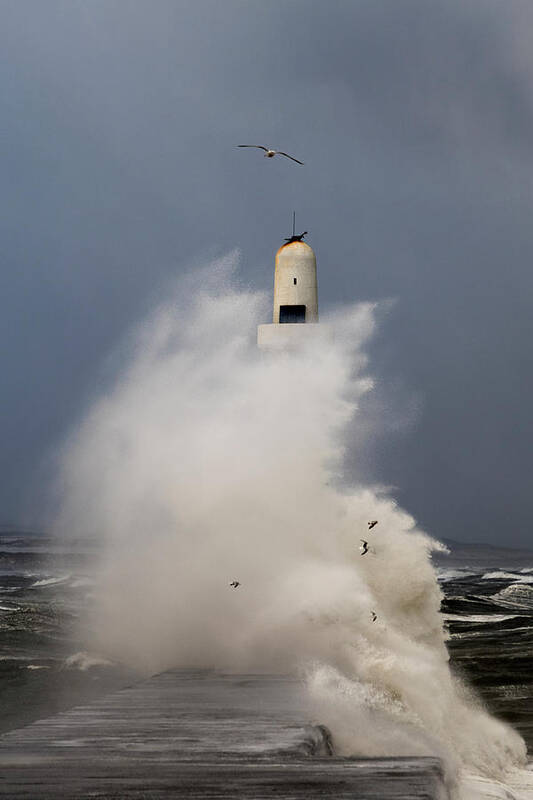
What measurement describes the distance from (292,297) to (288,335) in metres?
0.93

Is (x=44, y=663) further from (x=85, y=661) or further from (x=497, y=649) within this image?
(x=497, y=649)

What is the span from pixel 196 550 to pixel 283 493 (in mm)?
1844

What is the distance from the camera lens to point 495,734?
45.9ft

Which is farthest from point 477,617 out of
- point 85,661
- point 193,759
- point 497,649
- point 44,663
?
point 193,759

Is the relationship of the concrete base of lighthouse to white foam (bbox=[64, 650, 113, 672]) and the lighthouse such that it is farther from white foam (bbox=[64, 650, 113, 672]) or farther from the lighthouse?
white foam (bbox=[64, 650, 113, 672])

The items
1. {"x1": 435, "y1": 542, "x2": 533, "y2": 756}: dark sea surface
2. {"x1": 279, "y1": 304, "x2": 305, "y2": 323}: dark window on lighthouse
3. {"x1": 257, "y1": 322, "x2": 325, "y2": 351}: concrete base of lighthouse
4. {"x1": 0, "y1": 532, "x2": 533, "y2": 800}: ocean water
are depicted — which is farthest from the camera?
{"x1": 279, "y1": 304, "x2": 305, "y2": 323}: dark window on lighthouse

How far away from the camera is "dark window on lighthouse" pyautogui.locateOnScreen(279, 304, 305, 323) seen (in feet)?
77.5

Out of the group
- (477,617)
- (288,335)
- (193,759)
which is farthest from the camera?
(477,617)

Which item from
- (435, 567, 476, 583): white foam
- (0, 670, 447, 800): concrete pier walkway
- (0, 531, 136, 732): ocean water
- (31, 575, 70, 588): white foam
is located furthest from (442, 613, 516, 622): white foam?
(435, 567, 476, 583): white foam

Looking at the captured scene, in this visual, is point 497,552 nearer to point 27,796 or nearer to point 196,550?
point 196,550

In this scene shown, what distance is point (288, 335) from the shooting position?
2341cm

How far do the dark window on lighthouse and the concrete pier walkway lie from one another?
13.6m

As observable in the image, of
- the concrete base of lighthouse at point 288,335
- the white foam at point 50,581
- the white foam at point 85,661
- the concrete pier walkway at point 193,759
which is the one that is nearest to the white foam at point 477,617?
the concrete base of lighthouse at point 288,335

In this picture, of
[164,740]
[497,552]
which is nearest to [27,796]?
[164,740]
